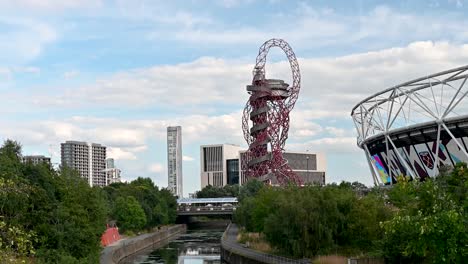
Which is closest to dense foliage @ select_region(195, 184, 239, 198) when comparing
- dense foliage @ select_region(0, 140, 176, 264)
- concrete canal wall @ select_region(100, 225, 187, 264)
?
concrete canal wall @ select_region(100, 225, 187, 264)

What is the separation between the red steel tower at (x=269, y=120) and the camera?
11481cm

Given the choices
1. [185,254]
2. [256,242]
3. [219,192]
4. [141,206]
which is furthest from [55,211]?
[219,192]

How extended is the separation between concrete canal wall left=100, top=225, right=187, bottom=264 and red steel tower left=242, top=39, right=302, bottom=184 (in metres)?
21.3

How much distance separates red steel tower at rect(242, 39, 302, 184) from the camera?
114812mm

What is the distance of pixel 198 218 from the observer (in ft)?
494

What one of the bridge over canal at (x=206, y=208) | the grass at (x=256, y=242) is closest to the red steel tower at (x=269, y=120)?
the bridge over canal at (x=206, y=208)

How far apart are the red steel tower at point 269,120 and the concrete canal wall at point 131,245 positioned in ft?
69.8

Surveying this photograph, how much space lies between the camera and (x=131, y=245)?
6881 centimetres

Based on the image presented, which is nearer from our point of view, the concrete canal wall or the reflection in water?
the concrete canal wall

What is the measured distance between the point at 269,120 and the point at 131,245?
5183cm

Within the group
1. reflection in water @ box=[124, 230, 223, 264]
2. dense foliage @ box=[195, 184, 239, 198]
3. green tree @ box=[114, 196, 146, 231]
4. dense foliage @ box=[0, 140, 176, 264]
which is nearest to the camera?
dense foliage @ box=[0, 140, 176, 264]

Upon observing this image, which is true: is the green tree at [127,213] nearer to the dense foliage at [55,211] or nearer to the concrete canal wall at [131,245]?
the concrete canal wall at [131,245]

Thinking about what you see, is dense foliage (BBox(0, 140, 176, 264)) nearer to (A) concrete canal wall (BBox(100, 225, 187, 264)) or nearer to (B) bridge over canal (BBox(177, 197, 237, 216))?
(A) concrete canal wall (BBox(100, 225, 187, 264))

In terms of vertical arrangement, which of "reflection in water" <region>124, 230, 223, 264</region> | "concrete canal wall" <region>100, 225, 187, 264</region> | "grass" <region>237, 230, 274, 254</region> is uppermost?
"grass" <region>237, 230, 274, 254</region>
